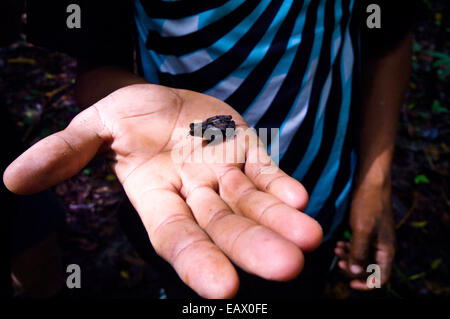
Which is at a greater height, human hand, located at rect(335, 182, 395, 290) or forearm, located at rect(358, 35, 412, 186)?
forearm, located at rect(358, 35, 412, 186)

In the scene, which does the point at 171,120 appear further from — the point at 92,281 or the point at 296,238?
the point at 92,281

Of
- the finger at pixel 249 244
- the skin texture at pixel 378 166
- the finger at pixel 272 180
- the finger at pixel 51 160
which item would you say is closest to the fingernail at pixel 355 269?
the skin texture at pixel 378 166

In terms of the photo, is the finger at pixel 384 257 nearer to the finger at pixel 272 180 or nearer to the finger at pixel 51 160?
the finger at pixel 272 180

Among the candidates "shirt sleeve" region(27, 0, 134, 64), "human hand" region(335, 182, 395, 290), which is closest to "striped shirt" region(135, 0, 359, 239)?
"shirt sleeve" region(27, 0, 134, 64)

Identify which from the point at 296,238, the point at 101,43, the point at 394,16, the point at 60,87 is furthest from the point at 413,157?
the point at 60,87

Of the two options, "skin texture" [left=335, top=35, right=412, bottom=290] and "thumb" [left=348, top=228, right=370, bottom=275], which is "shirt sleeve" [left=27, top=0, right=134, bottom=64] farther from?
"thumb" [left=348, top=228, right=370, bottom=275]

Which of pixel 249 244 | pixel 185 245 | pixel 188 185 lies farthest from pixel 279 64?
pixel 185 245
